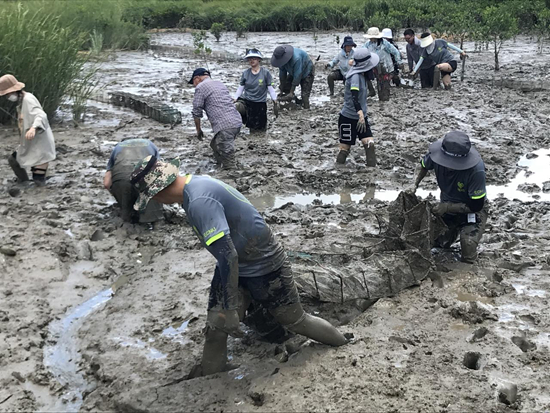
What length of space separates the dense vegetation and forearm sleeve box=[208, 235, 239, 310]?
7.70m

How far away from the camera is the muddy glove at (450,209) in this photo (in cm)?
572

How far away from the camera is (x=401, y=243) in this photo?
5387mm

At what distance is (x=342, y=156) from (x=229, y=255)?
5621 millimetres

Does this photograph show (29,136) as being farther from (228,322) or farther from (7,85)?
(228,322)

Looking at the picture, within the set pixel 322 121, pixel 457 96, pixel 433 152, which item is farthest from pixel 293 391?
pixel 457 96

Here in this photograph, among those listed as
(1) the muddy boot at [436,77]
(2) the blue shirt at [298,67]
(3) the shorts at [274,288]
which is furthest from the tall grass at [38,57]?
(1) the muddy boot at [436,77]

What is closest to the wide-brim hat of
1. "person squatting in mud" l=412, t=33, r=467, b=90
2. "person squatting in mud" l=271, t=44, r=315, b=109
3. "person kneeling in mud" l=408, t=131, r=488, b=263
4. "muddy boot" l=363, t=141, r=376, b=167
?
"person squatting in mud" l=271, t=44, r=315, b=109

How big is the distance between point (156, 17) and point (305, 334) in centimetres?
3653

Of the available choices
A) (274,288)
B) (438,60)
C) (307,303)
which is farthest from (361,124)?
(438,60)

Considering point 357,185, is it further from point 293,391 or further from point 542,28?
point 542,28

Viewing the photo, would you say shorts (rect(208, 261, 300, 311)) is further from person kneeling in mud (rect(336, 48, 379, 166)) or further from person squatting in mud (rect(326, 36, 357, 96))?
person squatting in mud (rect(326, 36, 357, 96))

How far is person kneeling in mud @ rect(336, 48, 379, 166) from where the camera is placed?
26.9 ft

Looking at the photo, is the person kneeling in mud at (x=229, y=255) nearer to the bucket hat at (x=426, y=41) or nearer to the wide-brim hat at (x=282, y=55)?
the wide-brim hat at (x=282, y=55)

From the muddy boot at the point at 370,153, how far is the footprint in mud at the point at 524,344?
463 centimetres
